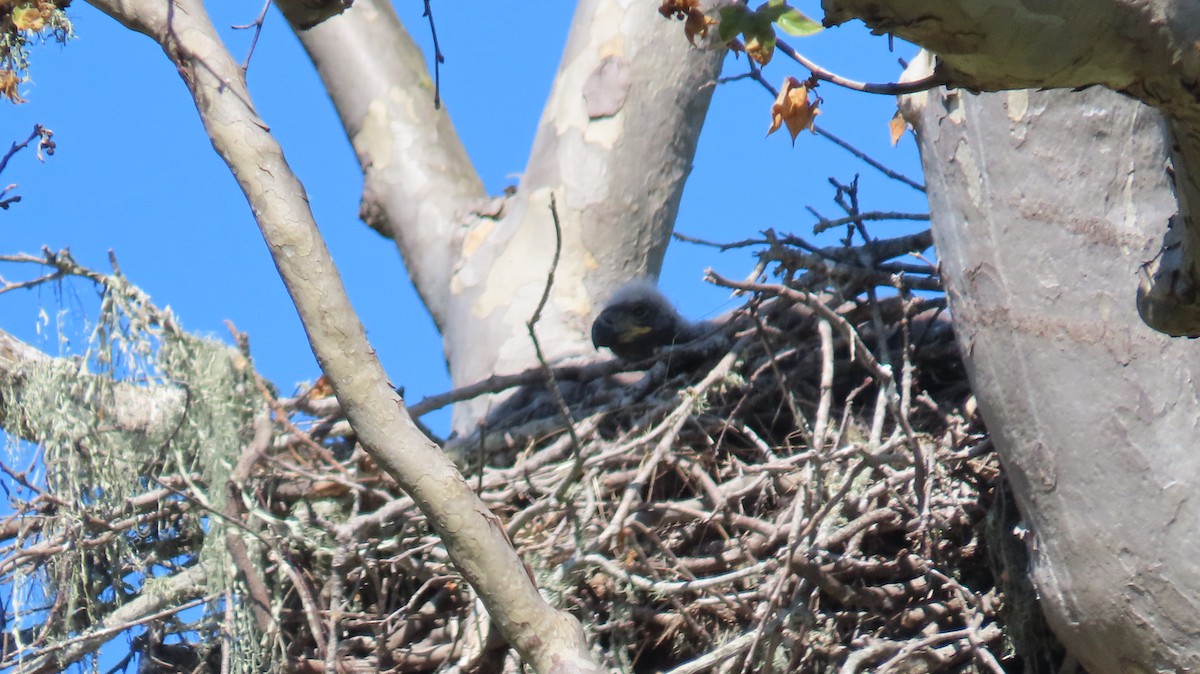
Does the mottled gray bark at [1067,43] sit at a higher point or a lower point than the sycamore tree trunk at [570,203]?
A: lower

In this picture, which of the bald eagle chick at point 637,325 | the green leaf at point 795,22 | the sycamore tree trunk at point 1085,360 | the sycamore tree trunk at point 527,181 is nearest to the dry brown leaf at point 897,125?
the sycamore tree trunk at point 1085,360

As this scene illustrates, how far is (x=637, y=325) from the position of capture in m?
5.02

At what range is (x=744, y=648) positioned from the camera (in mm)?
3107

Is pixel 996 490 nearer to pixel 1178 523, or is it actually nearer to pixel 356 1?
pixel 1178 523

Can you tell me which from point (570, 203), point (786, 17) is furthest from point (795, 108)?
point (570, 203)

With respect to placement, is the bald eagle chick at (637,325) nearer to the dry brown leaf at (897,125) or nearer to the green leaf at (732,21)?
the dry brown leaf at (897,125)

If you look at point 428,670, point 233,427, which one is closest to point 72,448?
point 233,427

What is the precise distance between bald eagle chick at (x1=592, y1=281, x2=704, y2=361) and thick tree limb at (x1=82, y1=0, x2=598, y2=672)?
2.55 m

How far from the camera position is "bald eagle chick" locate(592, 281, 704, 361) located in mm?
4945

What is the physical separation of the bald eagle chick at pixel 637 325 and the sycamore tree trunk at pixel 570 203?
11 cm

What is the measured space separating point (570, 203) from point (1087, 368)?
2991 mm

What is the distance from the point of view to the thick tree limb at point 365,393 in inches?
88.2

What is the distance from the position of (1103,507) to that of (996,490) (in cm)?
69

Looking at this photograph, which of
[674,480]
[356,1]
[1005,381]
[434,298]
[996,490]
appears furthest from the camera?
[356,1]
